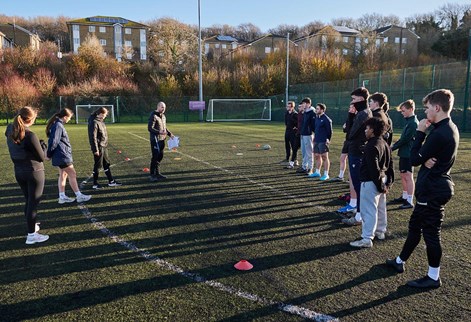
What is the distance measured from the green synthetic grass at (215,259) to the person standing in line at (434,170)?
0.47 m

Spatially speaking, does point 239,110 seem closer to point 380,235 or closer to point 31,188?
point 380,235

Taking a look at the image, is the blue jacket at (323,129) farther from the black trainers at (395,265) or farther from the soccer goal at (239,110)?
the soccer goal at (239,110)

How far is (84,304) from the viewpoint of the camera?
12.0 feet

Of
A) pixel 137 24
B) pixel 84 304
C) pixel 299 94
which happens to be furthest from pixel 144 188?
pixel 137 24

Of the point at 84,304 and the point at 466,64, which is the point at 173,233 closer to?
the point at 84,304

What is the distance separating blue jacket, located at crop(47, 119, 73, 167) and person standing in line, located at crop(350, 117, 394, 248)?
550cm

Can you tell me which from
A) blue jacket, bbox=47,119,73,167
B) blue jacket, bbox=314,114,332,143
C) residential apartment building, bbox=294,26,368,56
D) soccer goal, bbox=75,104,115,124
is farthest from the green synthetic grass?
residential apartment building, bbox=294,26,368,56

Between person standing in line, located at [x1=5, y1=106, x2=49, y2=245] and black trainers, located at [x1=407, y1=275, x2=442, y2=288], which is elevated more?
person standing in line, located at [x1=5, y1=106, x2=49, y2=245]

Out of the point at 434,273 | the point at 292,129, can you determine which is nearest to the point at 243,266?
the point at 434,273

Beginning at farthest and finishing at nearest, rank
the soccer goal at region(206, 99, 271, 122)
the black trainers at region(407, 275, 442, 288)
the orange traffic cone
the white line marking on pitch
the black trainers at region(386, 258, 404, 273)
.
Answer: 1. the soccer goal at region(206, 99, 271, 122)
2. the orange traffic cone
3. the black trainers at region(386, 258, 404, 273)
4. the black trainers at region(407, 275, 442, 288)
5. the white line marking on pitch

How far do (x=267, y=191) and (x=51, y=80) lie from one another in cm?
4775

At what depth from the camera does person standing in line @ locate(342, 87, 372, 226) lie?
231 inches

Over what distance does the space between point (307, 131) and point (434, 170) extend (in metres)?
6.21

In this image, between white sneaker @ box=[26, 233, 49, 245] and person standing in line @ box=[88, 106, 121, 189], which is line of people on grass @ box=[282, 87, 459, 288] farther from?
person standing in line @ box=[88, 106, 121, 189]
